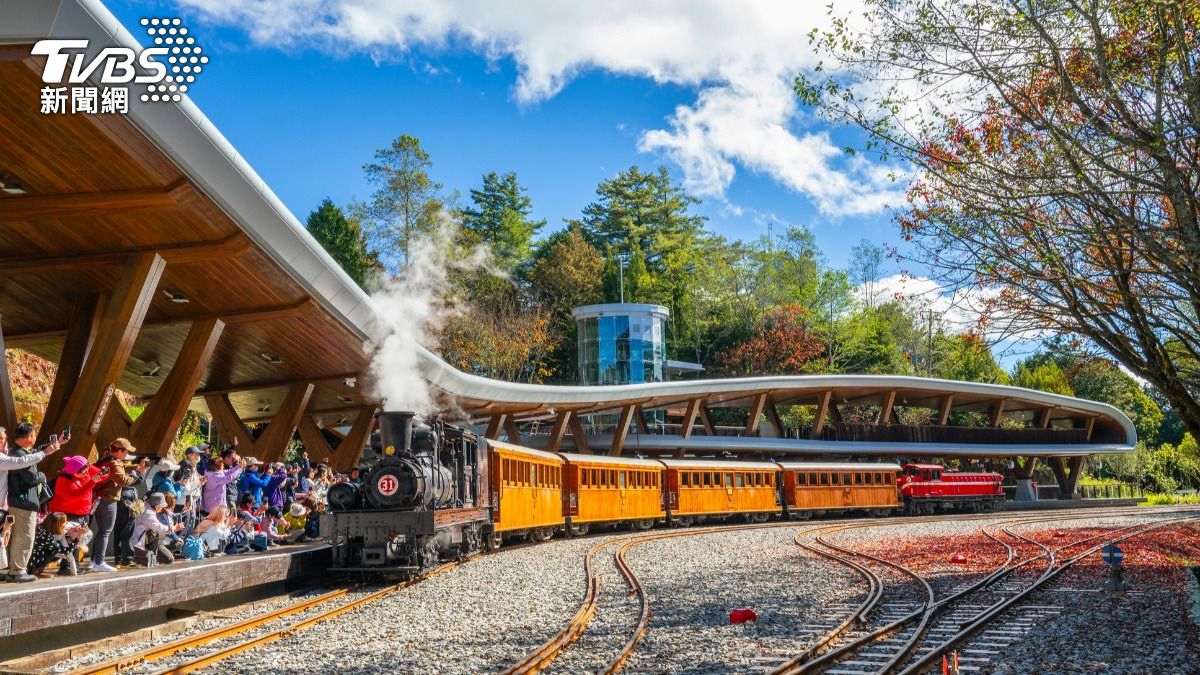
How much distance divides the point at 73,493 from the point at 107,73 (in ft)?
13.8

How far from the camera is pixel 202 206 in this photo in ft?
41.8

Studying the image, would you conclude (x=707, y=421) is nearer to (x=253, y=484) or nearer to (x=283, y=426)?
(x=283, y=426)

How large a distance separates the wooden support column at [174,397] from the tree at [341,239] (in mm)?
34419

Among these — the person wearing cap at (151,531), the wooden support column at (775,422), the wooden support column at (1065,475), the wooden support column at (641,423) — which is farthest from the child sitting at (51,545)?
the wooden support column at (1065,475)

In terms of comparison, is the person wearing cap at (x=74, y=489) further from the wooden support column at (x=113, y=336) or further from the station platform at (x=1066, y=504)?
the station platform at (x=1066, y=504)

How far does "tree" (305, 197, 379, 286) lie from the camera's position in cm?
5247

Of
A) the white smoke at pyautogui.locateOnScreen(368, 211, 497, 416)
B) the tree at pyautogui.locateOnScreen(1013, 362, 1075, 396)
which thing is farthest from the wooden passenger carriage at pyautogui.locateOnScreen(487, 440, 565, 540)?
the tree at pyautogui.locateOnScreen(1013, 362, 1075, 396)

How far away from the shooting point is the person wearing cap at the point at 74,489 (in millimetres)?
10039

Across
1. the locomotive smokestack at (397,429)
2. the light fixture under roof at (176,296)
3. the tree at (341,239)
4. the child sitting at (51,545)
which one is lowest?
the child sitting at (51,545)

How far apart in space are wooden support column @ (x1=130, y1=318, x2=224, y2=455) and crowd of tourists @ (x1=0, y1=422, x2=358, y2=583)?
7.30 ft

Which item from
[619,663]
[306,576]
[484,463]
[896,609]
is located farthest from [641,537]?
[619,663]

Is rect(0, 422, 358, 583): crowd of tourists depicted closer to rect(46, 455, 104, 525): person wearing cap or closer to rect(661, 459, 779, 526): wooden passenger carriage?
rect(46, 455, 104, 525): person wearing cap

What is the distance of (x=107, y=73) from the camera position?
9.73 m

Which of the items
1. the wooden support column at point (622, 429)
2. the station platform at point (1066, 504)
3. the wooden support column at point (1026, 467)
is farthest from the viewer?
the wooden support column at point (1026, 467)
